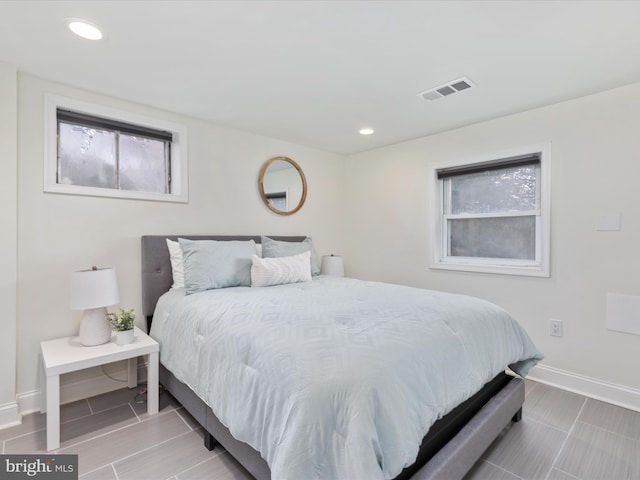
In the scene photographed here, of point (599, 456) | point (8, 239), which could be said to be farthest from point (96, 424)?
point (599, 456)

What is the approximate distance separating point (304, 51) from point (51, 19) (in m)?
1.33

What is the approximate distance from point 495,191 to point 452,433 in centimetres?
238

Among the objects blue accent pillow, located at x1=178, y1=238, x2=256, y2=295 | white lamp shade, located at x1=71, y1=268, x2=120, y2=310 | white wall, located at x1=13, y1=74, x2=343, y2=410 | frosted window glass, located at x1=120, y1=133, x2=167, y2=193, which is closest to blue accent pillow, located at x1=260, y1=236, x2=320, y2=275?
blue accent pillow, located at x1=178, y1=238, x2=256, y2=295

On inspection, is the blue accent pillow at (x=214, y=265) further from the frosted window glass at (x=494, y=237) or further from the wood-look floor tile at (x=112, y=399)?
the frosted window glass at (x=494, y=237)

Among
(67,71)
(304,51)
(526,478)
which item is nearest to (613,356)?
(526,478)

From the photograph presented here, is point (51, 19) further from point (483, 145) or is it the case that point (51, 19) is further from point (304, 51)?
point (483, 145)

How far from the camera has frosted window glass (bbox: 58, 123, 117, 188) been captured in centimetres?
247

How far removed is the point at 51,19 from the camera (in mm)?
1654

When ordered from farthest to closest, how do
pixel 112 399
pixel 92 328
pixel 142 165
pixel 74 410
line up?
1. pixel 142 165
2. pixel 112 399
3. pixel 74 410
4. pixel 92 328

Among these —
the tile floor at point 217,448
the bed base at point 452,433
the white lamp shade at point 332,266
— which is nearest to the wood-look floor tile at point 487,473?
the tile floor at point 217,448

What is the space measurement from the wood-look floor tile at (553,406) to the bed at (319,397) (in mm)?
229

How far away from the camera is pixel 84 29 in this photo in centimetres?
172

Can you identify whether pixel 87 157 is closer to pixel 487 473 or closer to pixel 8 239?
pixel 8 239

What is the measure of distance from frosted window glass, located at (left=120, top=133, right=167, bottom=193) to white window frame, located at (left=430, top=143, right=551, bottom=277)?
2.73 meters
